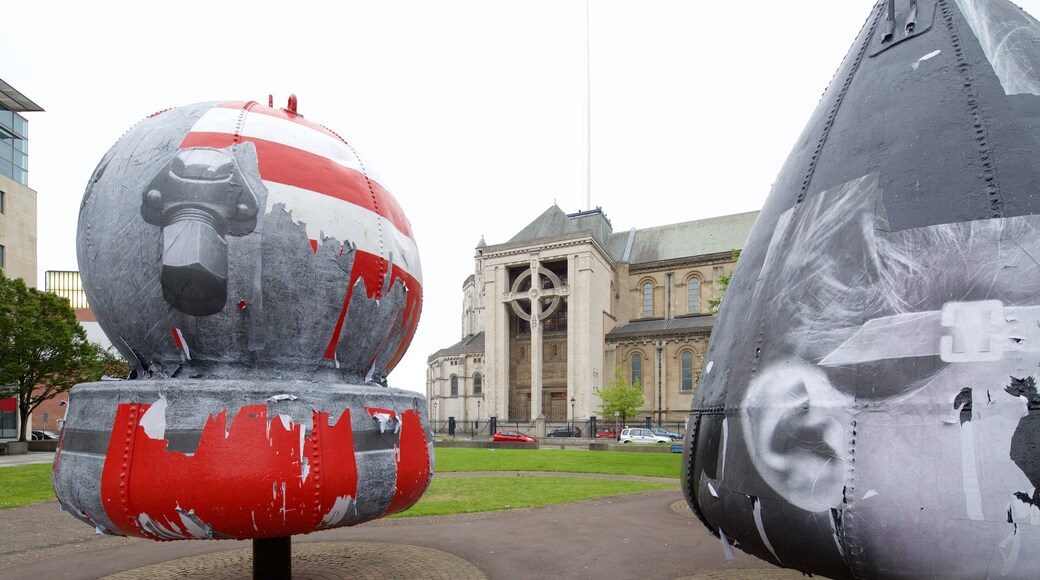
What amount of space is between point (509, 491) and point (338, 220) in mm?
12725

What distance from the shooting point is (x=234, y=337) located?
15.6 ft

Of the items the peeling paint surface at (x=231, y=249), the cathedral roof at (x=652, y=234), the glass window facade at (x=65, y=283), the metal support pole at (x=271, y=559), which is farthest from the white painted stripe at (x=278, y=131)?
the glass window facade at (x=65, y=283)

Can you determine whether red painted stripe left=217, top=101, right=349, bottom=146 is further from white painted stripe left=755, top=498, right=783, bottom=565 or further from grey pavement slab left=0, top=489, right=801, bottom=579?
grey pavement slab left=0, top=489, right=801, bottom=579

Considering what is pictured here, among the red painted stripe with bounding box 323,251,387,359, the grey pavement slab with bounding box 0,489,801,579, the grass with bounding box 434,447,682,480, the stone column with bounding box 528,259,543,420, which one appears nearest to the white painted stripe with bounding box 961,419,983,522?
the red painted stripe with bounding box 323,251,387,359

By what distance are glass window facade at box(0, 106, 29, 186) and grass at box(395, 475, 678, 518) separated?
3944 centimetres

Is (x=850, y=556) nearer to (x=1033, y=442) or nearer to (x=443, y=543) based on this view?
(x=1033, y=442)

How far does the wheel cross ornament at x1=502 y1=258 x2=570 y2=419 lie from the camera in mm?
57500

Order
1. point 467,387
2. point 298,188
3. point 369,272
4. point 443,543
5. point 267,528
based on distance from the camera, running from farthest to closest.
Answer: point 467,387 < point 443,543 < point 369,272 < point 298,188 < point 267,528

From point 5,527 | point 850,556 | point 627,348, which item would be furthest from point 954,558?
point 627,348

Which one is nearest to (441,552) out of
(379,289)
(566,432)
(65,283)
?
(379,289)

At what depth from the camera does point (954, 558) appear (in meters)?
2.78

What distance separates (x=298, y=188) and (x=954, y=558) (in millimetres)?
4782

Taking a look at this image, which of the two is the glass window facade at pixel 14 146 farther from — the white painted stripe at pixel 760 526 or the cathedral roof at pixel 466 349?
the white painted stripe at pixel 760 526

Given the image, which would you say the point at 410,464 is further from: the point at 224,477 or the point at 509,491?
the point at 509,491
